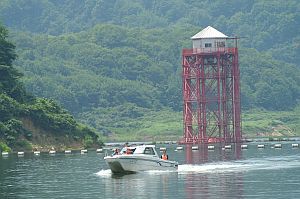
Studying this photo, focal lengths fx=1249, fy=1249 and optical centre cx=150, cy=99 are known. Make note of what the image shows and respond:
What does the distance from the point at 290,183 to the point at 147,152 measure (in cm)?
2340

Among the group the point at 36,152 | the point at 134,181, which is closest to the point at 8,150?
the point at 36,152

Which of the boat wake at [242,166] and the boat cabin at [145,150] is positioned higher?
the boat cabin at [145,150]

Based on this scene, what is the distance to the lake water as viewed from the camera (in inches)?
4040

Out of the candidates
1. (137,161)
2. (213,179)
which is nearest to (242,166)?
(137,161)

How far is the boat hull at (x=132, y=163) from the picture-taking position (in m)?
126

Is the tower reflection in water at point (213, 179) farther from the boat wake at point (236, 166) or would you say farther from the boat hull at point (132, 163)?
the boat hull at point (132, 163)

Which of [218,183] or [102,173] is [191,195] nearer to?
[218,183]

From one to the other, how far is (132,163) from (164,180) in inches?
419

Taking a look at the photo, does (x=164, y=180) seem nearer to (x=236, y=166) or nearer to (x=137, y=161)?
(x=137, y=161)

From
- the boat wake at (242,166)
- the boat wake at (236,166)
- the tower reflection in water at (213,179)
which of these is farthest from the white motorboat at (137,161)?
the tower reflection in water at (213,179)

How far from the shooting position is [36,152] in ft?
626

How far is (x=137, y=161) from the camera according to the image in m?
127

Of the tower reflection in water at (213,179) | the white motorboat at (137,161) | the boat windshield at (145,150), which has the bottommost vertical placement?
the tower reflection in water at (213,179)

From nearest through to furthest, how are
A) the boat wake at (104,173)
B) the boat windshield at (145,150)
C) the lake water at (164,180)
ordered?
the lake water at (164,180)
the boat wake at (104,173)
the boat windshield at (145,150)
